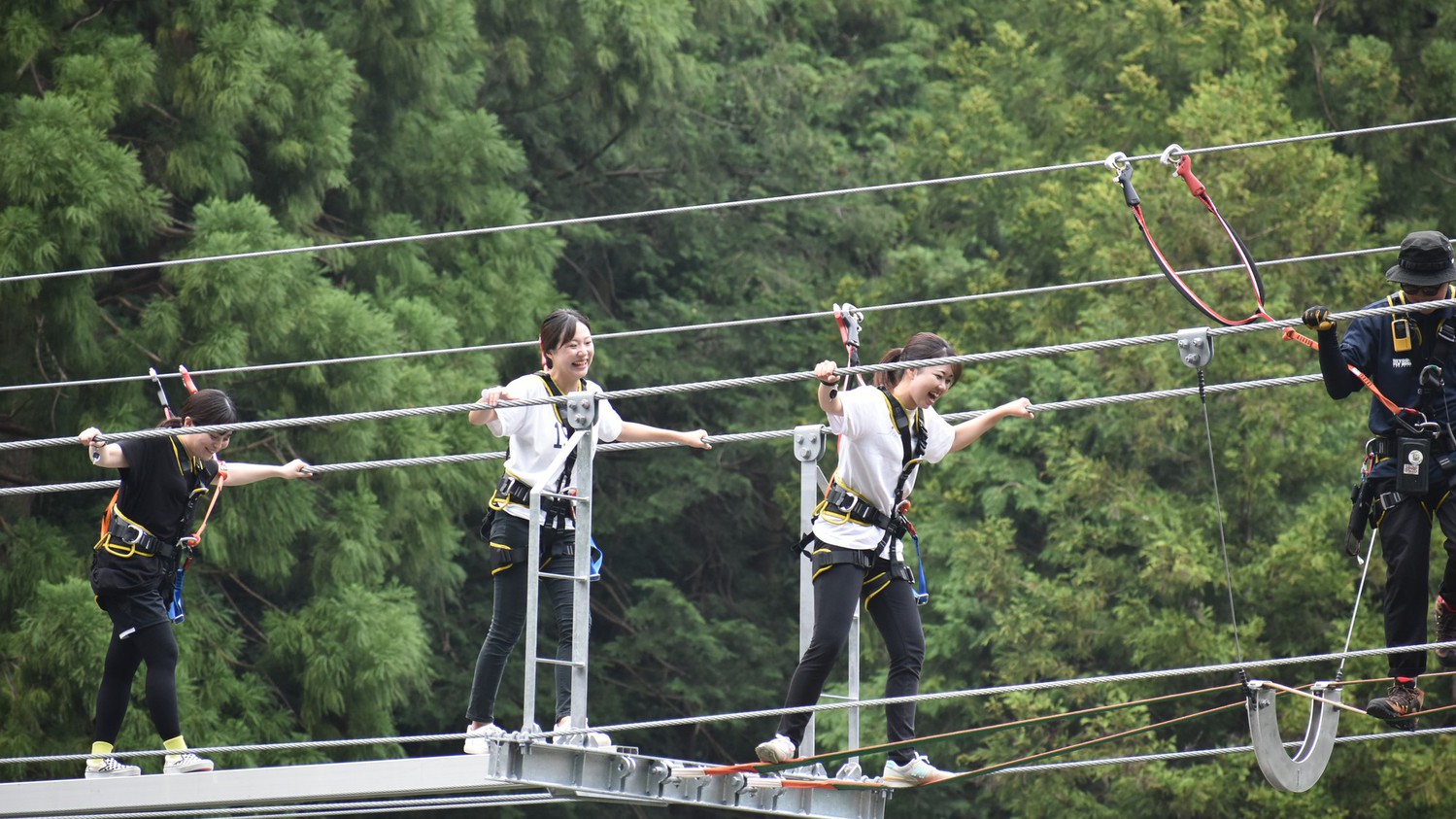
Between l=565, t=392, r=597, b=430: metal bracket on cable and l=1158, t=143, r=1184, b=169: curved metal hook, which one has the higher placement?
l=1158, t=143, r=1184, b=169: curved metal hook

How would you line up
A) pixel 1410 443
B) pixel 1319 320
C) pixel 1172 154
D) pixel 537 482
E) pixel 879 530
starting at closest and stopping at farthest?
1. pixel 1319 320
2. pixel 1410 443
3. pixel 879 530
4. pixel 1172 154
5. pixel 537 482

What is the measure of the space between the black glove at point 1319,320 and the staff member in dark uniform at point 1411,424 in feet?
0.48

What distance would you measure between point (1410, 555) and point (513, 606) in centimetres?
282

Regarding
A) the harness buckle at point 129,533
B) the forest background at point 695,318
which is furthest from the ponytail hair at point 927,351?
the forest background at point 695,318

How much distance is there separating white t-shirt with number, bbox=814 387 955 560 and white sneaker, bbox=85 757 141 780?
2.73 meters

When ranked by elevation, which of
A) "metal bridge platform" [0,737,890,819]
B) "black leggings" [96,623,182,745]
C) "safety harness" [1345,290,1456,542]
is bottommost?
"metal bridge platform" [0,737,890,819]

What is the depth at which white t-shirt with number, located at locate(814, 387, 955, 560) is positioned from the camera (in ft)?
19.7

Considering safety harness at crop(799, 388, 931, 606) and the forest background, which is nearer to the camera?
safety harness at crop(799, 388, 931, 606)

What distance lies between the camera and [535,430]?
21.8 ft

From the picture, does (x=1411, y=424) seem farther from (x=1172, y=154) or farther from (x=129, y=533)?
(x=129, y=533)

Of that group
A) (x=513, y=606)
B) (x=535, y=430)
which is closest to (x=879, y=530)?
(x=535, y=430)


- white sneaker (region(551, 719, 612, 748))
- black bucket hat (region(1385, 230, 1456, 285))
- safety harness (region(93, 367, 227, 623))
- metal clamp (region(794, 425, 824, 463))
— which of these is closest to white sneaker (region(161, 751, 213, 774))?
safety harness (region(93, 367, 227, 623))

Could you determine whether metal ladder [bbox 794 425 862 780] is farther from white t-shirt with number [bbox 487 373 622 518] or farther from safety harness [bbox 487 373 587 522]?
safety harness [bbox 487 373 587 522]

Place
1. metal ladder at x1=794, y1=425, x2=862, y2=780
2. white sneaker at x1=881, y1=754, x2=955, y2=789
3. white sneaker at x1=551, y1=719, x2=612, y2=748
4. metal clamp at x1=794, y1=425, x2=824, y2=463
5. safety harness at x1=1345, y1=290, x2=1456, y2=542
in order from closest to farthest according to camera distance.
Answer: safety harness at x1=1345, y1=290, x2=1456, y2=542, white sneaker at x1=881, y1=754, x2=955, y2=789, white sneaker at x1=551, y1=719, x2=612, y2=748, metal ladder at x1=794, y1=425, x2=862, y2=780, metal clamp at x1=794, y1=425, x2=824, y2=463
